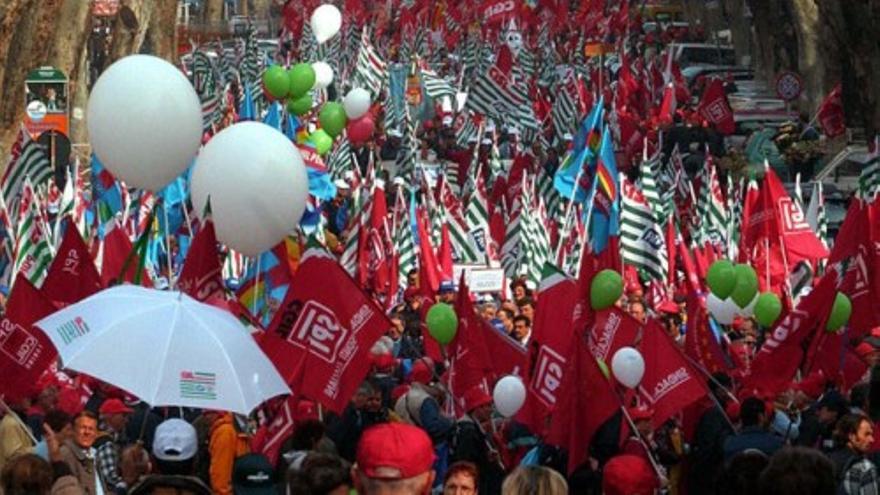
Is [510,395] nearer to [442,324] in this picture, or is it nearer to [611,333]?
[611,333]

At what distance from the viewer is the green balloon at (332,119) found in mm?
26078

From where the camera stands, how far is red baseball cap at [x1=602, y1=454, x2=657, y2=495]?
10234 millimetres

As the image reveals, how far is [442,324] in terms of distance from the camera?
1520 cm

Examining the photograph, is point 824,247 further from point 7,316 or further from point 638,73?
point 638,73

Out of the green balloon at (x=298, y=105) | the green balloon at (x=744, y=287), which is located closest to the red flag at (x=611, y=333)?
the green balloon at (x=744, y=287)

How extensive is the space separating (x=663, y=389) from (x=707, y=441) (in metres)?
0.41

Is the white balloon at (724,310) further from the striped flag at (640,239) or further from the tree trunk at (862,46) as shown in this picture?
the tree trunk at (862,46)

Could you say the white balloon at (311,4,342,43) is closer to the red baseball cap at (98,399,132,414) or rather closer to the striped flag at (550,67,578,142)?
the striped flag at (550,67,578,142)

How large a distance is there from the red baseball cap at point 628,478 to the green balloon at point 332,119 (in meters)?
15.8

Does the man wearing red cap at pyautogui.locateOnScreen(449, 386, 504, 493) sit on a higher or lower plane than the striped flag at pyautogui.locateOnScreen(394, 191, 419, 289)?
higher

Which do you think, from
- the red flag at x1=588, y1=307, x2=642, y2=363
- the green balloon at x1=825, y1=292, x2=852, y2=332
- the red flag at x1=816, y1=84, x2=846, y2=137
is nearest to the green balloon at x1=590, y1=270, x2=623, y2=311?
the red flag at x1=588, y1=307, x2=642, y2=363

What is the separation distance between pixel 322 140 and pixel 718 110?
10.8 meters

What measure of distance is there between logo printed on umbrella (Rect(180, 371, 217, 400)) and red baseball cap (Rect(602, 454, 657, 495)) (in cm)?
154

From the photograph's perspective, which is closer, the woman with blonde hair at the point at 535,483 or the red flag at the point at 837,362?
the woman with blonde hair at the point at 535,483
